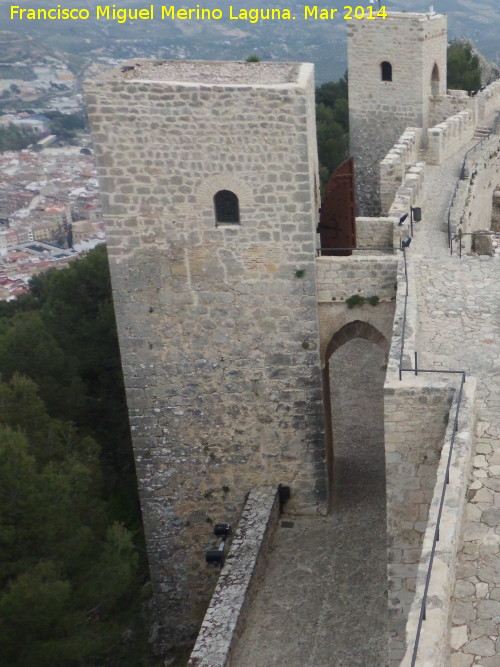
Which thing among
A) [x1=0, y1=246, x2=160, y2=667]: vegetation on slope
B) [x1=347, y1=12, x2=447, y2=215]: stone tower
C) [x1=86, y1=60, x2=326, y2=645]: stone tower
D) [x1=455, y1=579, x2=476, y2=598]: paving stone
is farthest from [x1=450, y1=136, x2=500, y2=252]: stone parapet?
[x1=455, y1=579, x2=476, y2=598]: paving stone

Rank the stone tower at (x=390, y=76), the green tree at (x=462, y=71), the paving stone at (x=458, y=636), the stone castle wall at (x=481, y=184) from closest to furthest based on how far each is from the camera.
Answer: the paving stone at (x=458, y=636) → the stone castle wall at (x=481, y=184) → the stone tower at (x=390, y=76) → the green tree at (x=462, y=71)

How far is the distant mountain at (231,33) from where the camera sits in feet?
262

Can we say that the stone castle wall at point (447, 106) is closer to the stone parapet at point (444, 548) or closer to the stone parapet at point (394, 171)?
the stone parapet at point (394, 171)

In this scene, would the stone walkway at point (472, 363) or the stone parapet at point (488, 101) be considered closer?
the stone walkway at point (472, 363)

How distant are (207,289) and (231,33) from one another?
306 ft

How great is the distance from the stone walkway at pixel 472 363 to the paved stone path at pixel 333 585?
9.28ft

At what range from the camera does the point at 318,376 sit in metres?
10.3

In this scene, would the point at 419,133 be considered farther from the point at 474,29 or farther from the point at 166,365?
the point at 474,29

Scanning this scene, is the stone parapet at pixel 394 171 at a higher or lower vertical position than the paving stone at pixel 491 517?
higher

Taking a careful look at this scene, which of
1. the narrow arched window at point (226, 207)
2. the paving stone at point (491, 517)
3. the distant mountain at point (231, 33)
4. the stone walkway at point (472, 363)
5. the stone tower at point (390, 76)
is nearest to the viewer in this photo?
the stone walkway at point (472, 363)

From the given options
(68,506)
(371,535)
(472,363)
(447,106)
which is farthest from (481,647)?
(447,106)

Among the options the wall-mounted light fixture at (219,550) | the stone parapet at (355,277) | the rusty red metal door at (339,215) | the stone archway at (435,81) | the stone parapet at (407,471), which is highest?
the stone archway at (435,81)

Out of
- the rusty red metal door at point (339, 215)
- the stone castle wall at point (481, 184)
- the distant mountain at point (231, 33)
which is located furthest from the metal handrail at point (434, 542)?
the distant mountain at point (231, 33)

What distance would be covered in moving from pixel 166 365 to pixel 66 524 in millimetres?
2192
